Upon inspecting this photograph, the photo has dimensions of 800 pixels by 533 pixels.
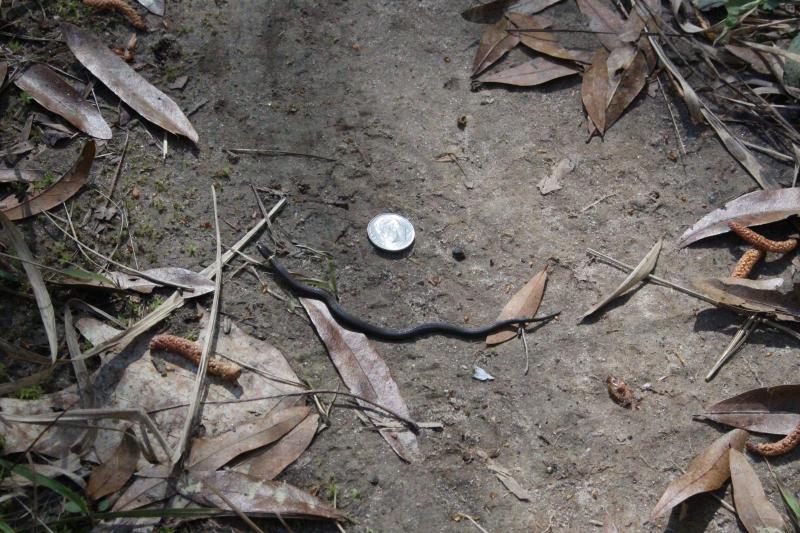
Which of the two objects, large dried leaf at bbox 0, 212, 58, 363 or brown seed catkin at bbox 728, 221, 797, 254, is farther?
brown seed catkin at bbox 728, 221, 797, 254

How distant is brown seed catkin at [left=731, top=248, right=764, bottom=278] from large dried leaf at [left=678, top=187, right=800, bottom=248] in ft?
0.70

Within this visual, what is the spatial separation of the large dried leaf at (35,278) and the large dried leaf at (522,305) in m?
2.46

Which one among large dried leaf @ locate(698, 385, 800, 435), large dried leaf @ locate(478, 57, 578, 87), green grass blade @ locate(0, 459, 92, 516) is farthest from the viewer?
large dried leaf @ locate(478, 57, 578, 87)

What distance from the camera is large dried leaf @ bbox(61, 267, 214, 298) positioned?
12.9 ft

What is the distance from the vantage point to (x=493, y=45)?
514 cm

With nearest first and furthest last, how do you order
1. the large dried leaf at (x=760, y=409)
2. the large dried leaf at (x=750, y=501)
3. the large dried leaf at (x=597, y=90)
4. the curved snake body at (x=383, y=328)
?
the large dried leaf at (x=750, y=501) → the large dried leaf at (x=760, y=409) → the curved snake body at (x=383, y=328) → the large dried leaf at (x=597, y=90)

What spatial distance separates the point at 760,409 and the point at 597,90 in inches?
97.3

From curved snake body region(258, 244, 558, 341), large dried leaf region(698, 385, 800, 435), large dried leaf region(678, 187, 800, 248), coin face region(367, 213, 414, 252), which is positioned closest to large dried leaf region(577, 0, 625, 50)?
large dried leaf region(678, 187, 800, 248)

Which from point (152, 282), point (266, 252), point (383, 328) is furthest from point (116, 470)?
point (383, 328)

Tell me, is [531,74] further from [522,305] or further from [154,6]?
[154,6]

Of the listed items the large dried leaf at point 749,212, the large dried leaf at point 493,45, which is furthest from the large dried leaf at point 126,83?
the large dried leaf at point 749,212

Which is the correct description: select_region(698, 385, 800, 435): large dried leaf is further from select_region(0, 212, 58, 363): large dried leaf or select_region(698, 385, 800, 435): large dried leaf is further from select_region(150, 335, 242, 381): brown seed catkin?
select_region(0, 212, 58, 363): large dried leaf

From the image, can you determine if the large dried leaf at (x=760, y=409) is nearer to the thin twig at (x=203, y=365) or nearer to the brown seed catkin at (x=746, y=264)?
the brown seed catkin at (x=746, y=264)

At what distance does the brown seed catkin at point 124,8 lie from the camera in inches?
195
